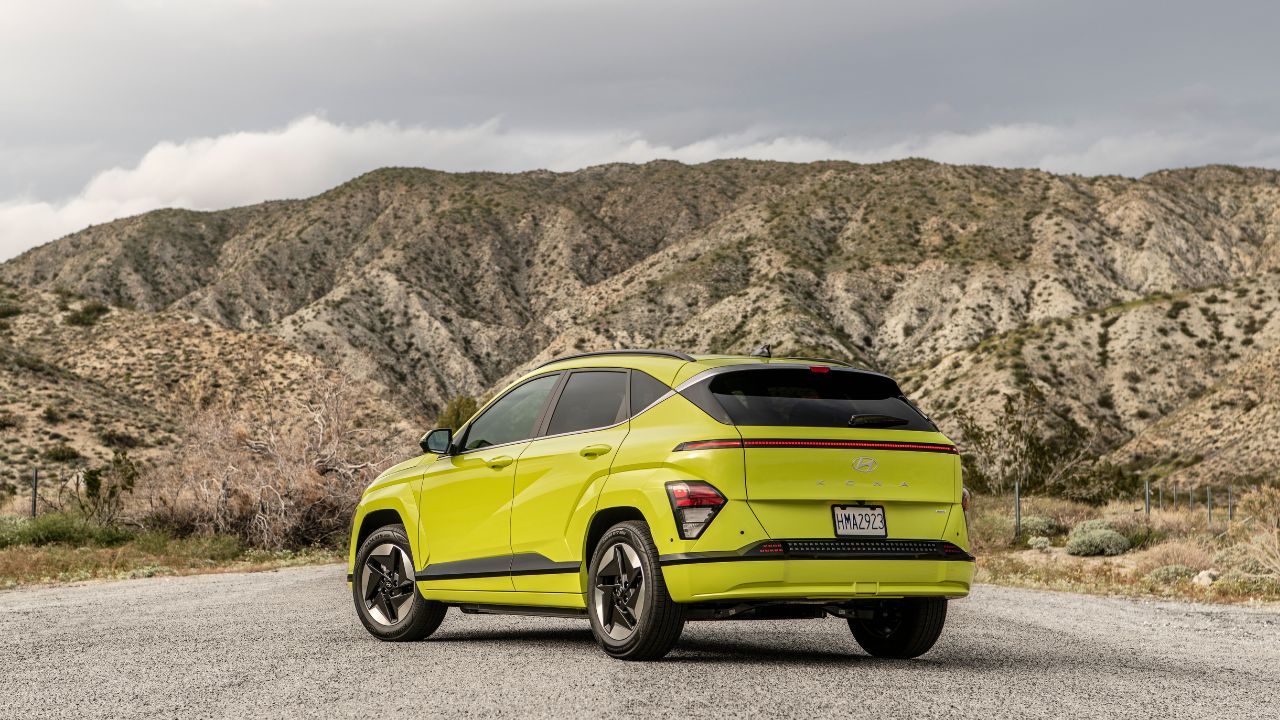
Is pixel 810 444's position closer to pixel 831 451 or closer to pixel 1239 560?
pixel 831 451

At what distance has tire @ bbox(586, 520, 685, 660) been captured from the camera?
7734mm

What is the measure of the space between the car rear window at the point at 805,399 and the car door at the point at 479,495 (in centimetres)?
168

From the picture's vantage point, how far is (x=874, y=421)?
7.89m

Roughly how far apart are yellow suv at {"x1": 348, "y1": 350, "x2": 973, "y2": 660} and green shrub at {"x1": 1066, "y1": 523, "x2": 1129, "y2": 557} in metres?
17.3

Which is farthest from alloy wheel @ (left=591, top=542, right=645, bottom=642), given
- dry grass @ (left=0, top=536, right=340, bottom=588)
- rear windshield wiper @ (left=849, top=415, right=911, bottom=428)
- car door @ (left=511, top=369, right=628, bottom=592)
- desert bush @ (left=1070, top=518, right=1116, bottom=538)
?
desert bush @ (left=1070, top=518, right=1116, bottom=538)

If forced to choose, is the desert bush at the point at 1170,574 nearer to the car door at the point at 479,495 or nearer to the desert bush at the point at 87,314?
the car door at the point at 479,495

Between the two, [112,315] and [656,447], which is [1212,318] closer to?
[112,315]

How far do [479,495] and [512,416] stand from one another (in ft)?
2.22

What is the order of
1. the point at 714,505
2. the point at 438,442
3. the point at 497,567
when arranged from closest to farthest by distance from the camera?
the point at 714,505 < the point at 497,567 < the point at 438,442

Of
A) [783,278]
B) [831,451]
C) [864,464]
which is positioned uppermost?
[783,278]

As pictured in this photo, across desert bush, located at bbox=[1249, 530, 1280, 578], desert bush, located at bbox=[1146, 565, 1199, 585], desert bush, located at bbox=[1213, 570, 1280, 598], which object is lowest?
desert bush, located at bbox=[1146, 565, 1199, 585]

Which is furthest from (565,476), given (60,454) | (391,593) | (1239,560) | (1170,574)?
(60,454)

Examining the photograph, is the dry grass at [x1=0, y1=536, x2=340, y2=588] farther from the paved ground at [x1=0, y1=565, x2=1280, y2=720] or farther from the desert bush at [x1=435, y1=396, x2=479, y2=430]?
the desert bush at [x1=435, y1=396, x2=479, y2=430]

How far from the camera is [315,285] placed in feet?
347
